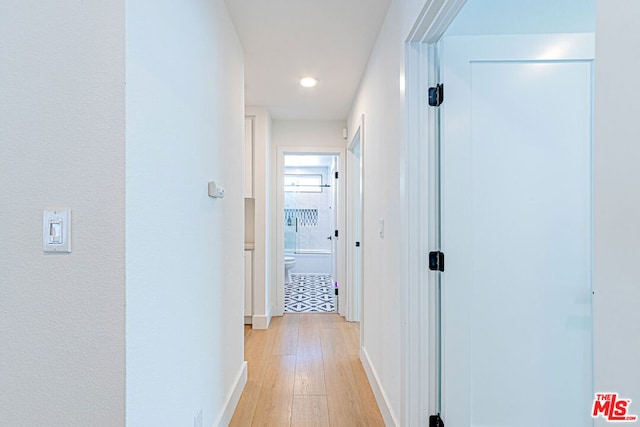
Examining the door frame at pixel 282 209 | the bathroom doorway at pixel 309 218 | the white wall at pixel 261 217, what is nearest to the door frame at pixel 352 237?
the door frame at pixel 282 209

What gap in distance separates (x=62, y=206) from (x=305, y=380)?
2.15 meters

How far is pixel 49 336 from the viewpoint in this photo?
92 cm

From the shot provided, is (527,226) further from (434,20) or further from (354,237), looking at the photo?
Answer: (354,237)

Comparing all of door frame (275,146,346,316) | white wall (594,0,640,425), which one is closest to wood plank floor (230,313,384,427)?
door frame (275,146,346,316)

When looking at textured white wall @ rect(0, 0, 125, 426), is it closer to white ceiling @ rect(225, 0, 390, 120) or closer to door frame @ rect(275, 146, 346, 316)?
white ceiling @ rect(225, 0, 390, 120)

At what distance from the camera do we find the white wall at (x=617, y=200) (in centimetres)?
55

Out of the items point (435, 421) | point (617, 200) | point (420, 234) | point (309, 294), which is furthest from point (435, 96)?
point (309, 294)

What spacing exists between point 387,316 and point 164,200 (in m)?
1.41

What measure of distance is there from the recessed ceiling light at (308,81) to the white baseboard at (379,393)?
235 cm

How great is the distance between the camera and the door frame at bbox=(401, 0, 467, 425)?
1522mm

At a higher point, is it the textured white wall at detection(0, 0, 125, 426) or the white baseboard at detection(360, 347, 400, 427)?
the textured white wall at detection(0, 0, 125, 426)

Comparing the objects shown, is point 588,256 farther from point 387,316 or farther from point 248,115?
point 248,115

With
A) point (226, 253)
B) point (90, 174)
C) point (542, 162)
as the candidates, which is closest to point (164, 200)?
point (90, 174)

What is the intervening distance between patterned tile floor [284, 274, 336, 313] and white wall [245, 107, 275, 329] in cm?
85
